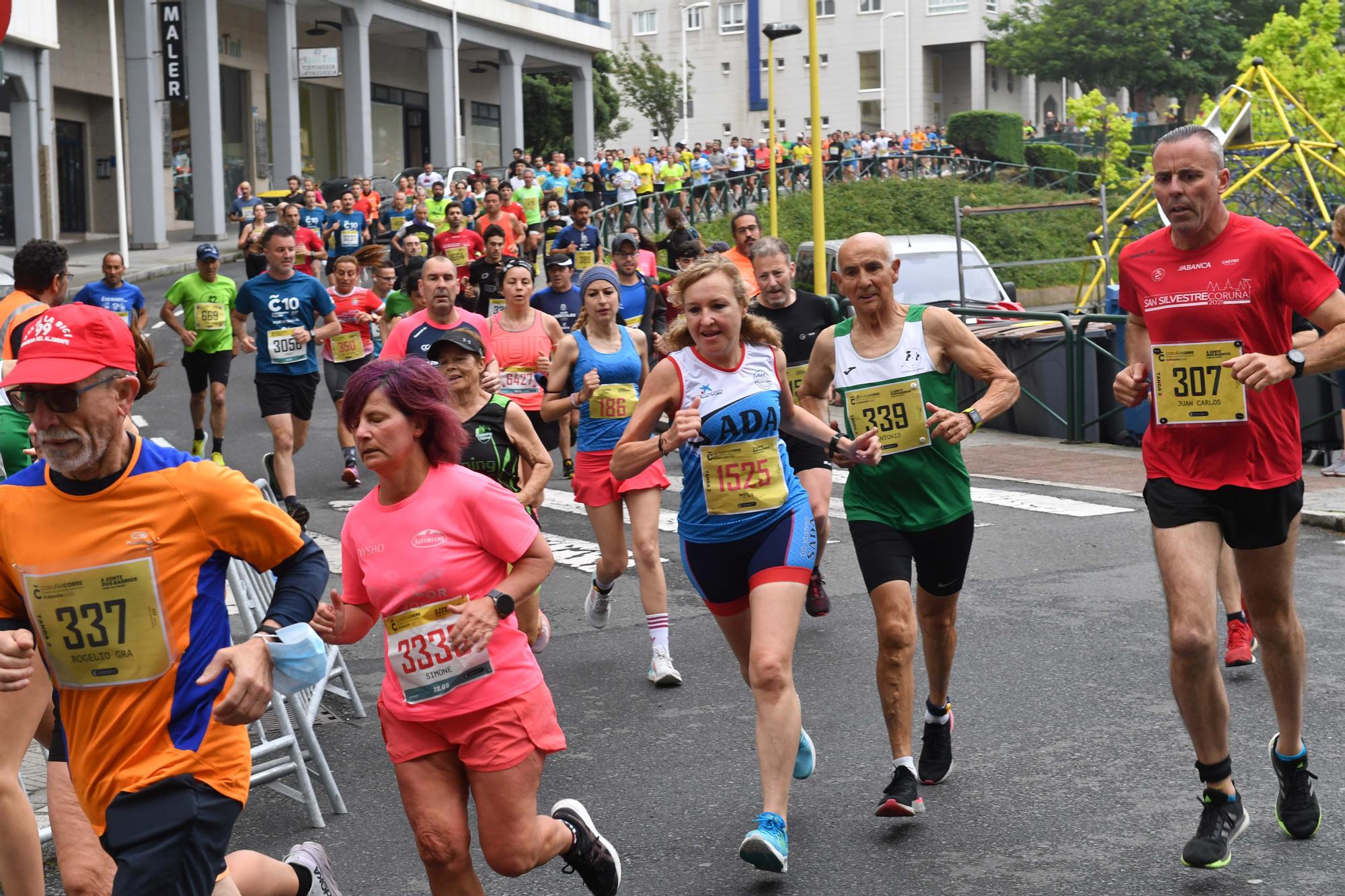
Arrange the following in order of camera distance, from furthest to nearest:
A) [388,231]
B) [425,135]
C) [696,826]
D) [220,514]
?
[425,135] < [388,231] < [696,826] < [220,514]

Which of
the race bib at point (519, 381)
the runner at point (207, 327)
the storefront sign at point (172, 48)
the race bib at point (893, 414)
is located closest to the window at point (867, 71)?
the storefront sign at point (172, 48)

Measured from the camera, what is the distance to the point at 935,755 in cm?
605

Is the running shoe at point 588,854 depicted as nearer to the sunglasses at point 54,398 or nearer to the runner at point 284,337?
the sunglasses at point 54,398

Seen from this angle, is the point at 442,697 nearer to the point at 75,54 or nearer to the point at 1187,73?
the point at 75,54

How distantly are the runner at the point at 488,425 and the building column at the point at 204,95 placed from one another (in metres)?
35.1

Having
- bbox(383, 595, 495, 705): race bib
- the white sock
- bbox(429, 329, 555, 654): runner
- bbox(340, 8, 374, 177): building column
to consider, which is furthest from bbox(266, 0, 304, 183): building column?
bbox(383, 595, 495, 705): race bib

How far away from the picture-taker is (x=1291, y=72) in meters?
39.8

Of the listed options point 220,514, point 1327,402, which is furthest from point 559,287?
point 220,514

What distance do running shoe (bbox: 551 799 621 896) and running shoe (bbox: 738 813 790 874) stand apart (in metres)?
0.40

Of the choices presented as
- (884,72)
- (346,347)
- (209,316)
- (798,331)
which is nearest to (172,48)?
(209,316)

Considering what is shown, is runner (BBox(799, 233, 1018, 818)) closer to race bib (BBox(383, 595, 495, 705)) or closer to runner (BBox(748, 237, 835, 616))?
race bib (BBox(383, 595, 495, 705))

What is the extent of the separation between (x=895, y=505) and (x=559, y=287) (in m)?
7.49

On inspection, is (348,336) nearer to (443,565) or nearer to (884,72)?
(443,565)

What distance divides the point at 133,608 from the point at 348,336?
10.7 metres
